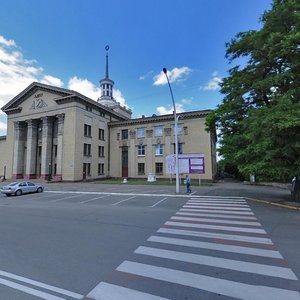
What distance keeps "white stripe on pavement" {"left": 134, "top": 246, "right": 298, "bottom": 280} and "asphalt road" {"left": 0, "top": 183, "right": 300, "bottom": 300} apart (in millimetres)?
19

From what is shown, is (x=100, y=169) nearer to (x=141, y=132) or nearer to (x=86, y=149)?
(x=86, y=149)

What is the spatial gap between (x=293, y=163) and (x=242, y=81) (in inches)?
261

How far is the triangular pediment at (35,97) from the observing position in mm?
41862

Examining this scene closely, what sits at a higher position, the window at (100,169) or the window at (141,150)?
the window at (141,150)

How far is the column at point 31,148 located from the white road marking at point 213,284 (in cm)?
4420

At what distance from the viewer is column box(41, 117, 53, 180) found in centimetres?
4091

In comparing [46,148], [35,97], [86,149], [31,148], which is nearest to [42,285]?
[86,149]

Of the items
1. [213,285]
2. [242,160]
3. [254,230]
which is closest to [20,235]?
[213,285]

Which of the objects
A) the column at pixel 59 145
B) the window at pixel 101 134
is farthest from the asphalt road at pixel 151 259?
the window at pixel 101 134

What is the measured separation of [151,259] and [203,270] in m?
1.20

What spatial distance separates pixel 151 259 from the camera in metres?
5.31

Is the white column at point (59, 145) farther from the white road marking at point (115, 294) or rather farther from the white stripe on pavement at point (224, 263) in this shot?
the white road marking at point (115, 294)

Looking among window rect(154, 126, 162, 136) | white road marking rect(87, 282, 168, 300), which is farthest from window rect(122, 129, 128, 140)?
white road marking rect(87, 282, 168, 300)

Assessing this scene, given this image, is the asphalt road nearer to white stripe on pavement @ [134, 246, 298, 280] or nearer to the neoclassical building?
white stripe on pavement @ [134, 246, 298, 280]
